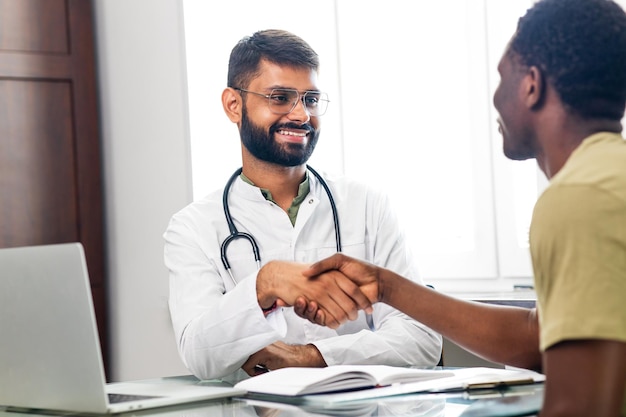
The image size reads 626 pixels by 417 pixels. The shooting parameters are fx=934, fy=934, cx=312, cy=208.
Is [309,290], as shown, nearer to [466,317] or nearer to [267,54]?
[466,317]

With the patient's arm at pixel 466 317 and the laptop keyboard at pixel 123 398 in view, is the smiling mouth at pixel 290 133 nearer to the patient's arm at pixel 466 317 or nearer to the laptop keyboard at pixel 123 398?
the patient's arm at pixel 466 317

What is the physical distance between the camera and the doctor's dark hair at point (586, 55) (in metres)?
1.15

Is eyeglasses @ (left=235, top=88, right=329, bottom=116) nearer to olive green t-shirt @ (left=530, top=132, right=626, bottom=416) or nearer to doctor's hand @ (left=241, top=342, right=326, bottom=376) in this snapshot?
doctor's hand @ (left=241, top=342, right=326, bottom=376)

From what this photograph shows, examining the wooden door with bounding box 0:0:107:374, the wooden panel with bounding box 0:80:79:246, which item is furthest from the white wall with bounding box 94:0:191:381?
the wooden panel with bounding box 0:80:79:246

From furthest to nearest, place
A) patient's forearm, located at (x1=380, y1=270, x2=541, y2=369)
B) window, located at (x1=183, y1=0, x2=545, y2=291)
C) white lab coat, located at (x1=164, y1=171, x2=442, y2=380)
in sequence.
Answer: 1. window, located at (x1=183, y1=0, x2=545, y2=291)
2. white lab coat, located at (x1=164, y1=171, x2=442, y2=380)
3. patient's forearm, located at (x1=380, y1=270, x2=541, y2=369)

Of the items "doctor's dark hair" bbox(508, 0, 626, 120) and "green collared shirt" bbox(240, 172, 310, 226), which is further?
"green collared shirt" bbox(240, 172, 310, 226)

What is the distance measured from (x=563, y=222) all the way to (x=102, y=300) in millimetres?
3167

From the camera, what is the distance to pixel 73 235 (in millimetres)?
3857

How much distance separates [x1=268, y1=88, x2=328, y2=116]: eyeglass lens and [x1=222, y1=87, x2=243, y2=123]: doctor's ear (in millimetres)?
136

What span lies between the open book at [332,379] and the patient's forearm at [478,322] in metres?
0.11

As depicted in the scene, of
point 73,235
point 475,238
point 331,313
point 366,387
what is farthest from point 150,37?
point 366,387

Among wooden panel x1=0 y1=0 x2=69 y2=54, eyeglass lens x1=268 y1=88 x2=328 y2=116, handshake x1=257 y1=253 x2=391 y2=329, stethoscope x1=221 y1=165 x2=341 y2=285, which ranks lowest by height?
handshake x1=257 y1=253 x2=391 y2=329

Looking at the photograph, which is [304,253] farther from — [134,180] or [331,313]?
[134,180]

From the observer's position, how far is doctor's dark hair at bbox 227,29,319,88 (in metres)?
2.33
